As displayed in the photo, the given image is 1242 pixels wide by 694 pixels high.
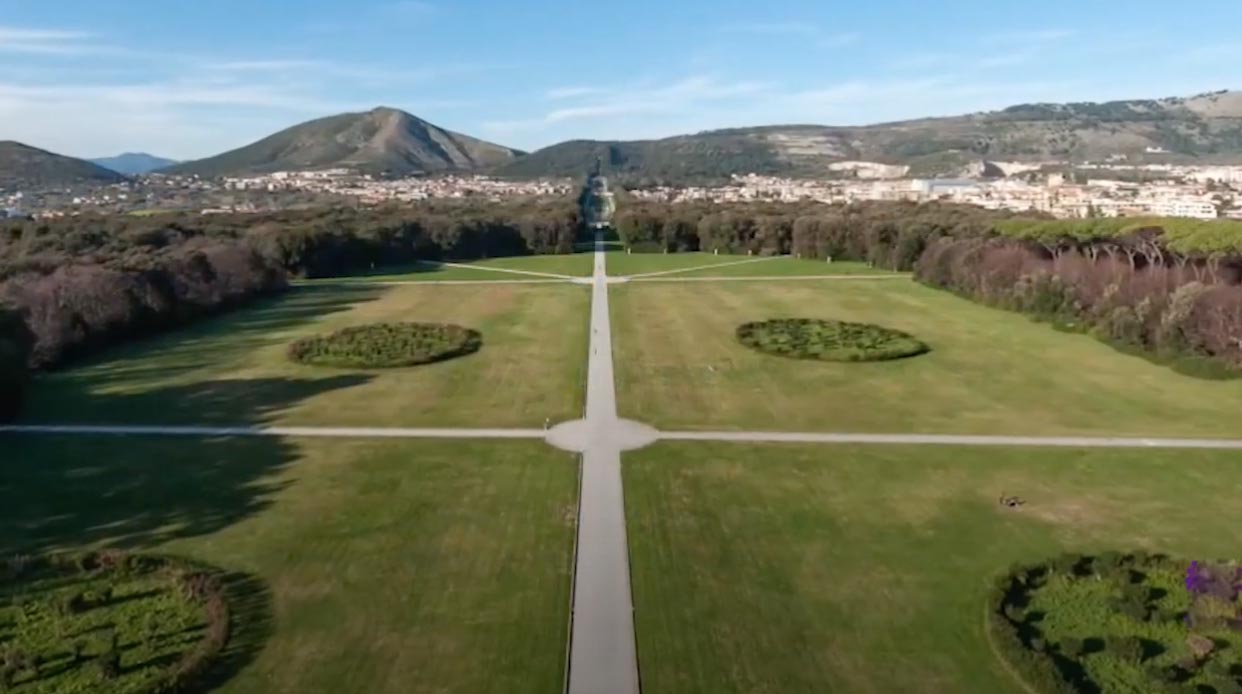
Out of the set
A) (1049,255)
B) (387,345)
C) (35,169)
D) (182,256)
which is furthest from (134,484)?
(35,169)

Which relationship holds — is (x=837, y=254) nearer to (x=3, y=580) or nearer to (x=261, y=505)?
(x=261, y=505)

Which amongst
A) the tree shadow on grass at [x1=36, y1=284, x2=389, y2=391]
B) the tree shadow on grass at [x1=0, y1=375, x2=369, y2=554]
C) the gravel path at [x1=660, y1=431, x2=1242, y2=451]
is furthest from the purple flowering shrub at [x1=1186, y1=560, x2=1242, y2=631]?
the tree shadow on grass at [x1=36, y1=284, x2=389, y2=391]

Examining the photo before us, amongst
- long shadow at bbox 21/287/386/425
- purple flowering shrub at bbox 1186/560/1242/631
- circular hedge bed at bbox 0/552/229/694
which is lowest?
purple flowering shrub at bbox 1186/560/1242/631

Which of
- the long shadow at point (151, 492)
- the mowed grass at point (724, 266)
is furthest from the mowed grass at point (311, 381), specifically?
the mowed grass at point (724, 266)

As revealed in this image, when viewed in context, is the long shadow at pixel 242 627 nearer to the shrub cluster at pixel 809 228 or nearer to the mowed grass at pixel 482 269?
the mowed grass at pixel 482 269

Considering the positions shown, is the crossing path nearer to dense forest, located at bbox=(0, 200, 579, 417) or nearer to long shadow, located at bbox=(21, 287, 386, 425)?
long shadow, located at bbox=(21, 287, 386, 425)

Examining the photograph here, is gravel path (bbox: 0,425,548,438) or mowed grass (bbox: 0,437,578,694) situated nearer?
mowed grass (bbox: 0,437,578,694)

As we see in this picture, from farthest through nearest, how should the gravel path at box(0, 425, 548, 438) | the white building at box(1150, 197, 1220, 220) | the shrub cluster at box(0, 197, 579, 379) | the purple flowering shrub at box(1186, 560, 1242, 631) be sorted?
1. the white building at box(1150, 197, 1220, 220)
2. the shrub cluster at box(0, 197, 579, 379)
3. the gravel path at box(0, 425, 548, 438)
4. the purple flowering shrub at box(1186, 560, 1242, 631)
